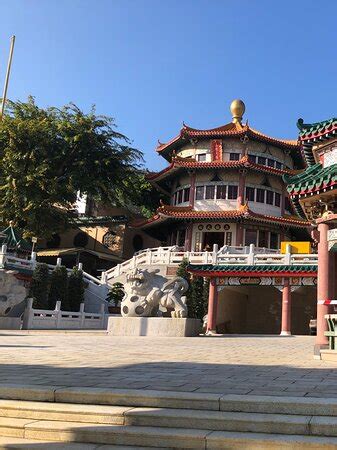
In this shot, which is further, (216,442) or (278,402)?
(278,402)

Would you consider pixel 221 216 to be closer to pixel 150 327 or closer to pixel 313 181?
pixel 150 327

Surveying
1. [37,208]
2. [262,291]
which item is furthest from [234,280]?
[37,208]

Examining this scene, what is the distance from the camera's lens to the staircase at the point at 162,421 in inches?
167

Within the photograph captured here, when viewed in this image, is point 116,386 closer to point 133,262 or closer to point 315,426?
point 315,426

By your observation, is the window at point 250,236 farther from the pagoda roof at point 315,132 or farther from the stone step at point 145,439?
the stone step at point 145,439

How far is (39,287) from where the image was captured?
25.3 m

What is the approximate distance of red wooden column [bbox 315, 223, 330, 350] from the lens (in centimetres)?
1102

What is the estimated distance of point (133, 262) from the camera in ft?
102

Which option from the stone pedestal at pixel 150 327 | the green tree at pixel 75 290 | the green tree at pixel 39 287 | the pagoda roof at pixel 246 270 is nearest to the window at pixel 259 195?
the pagoda roof at pixel 246 270

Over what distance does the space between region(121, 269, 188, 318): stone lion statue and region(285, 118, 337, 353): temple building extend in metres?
5.93

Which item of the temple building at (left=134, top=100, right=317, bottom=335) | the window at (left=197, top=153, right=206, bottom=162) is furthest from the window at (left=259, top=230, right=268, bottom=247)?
the window at (left=197, top=153, right=206, bottom=162)

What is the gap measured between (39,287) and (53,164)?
13.9 meters

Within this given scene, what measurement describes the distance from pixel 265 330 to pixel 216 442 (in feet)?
82.8

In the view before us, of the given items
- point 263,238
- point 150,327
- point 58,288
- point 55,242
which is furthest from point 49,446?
point 55,242
